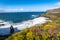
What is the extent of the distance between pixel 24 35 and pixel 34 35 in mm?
1286

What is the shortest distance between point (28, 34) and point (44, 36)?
2044 mm

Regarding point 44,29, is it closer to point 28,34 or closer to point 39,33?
point 39,33

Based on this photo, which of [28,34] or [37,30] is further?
[37,30]

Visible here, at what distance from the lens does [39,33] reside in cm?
2056

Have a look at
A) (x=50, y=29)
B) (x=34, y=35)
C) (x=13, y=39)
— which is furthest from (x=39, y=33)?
(x=13, y=39)

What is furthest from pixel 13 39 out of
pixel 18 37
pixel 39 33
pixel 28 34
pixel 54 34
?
pixel 54 34

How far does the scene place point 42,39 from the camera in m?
19.4

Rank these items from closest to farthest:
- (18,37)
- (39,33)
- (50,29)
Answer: (18,37) < (39,33) < (50,29)

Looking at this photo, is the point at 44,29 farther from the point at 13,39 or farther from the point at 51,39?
the point at 13,39

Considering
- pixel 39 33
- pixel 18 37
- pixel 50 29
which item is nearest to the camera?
pixel 18 37

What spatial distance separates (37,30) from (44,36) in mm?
2061

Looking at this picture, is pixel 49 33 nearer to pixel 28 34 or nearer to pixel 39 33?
pixel 39 33

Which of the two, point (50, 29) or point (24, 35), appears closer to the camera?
point (24, 35)

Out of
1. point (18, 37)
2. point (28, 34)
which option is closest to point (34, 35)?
point (28, 34)
